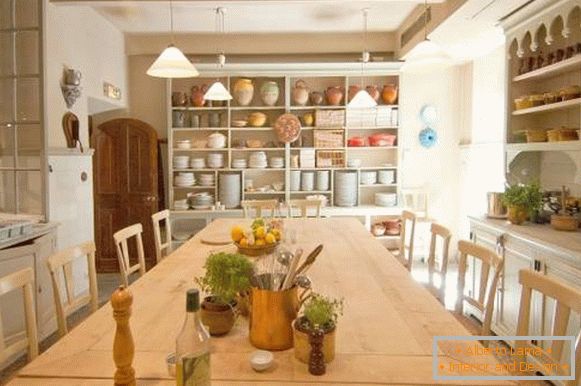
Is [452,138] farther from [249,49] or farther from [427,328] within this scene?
[427,328]

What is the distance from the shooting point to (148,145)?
17.3 feet

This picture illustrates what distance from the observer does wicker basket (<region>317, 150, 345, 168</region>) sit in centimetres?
532

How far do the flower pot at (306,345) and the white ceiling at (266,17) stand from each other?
12.4ft

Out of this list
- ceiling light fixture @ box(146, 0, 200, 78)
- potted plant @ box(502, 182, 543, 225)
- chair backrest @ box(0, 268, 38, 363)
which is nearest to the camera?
chair backrest @ box(0, 268, 38, 363)

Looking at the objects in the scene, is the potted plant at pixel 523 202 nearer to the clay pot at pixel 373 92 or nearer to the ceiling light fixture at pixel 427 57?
the ceiling light fixture at pixel 427 57

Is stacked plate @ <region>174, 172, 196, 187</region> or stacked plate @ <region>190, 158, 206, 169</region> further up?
stacked plate @ <region>190, 158, 206, 169</region>

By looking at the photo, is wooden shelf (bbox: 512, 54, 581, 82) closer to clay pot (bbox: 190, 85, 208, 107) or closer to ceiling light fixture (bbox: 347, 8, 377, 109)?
ceiling light fixture (bbox: 347, 8, 377, 109)

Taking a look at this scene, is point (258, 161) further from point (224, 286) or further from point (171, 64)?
point (224, 286)

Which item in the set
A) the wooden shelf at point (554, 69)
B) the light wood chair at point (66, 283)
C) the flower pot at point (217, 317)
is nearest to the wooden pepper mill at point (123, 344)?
the flower pot at point (217, 317)

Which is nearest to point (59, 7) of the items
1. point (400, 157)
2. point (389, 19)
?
point (389, 19)

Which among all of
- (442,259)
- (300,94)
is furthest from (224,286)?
(300,94)

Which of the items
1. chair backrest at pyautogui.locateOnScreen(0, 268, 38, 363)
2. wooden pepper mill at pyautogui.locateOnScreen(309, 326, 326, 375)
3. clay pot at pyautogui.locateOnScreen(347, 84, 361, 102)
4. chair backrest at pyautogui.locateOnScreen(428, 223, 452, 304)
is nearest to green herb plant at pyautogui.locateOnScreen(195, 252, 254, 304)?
wooden pepper mill at pyautogui.locateOnScreen(309, 326, 326, 375)

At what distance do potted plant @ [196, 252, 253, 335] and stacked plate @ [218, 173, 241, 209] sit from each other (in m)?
3.96

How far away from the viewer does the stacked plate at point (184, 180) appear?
5246mm
